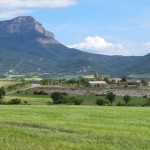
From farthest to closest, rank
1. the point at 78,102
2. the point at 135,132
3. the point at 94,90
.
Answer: the point at 94,90 < the point at 78,102 < the point at 135,132

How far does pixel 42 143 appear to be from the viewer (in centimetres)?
1817

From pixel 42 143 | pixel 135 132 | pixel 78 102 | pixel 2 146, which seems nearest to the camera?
pixel 2 146

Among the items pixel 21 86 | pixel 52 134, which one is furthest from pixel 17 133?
pixel 21 86

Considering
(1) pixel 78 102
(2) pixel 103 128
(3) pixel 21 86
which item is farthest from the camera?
(3) pixel 21 86

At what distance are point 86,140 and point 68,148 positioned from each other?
1926 millimetres

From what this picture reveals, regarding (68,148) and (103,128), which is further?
(103,128)

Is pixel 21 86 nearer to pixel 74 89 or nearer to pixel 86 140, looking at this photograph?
pixel 74 89

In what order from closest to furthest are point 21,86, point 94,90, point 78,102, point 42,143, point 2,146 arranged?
point 2,146
point 42,143
point 78,102
point 94,90
point 21,86

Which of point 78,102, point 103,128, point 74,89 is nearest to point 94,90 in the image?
point 74,89

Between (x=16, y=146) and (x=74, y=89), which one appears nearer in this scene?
(x=16, y=146)

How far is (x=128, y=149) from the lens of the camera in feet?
57.3

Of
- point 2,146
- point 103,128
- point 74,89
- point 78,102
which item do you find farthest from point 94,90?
point 2,146

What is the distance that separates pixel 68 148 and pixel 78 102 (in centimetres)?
8314

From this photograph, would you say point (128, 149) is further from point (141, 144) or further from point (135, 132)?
point (135, 132)
